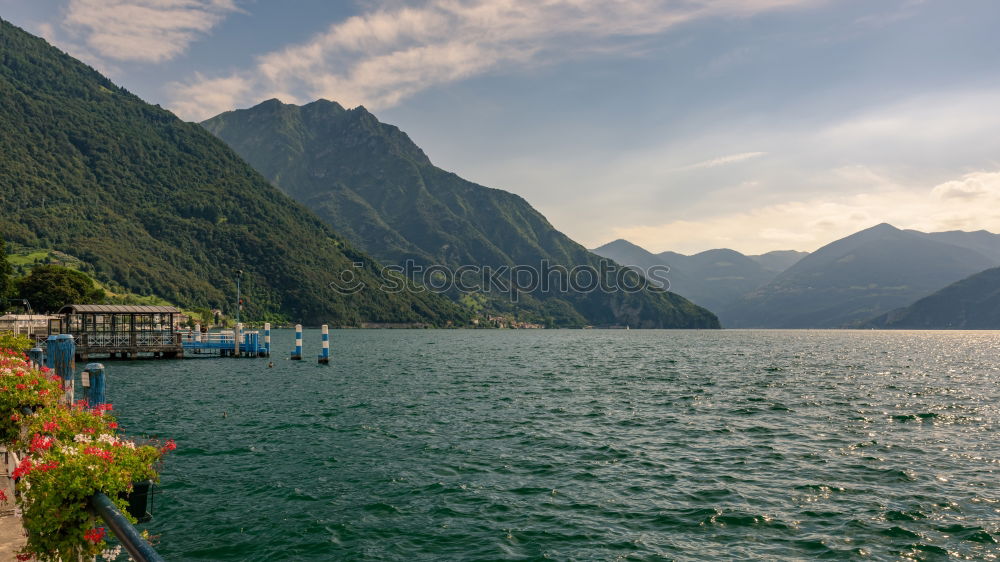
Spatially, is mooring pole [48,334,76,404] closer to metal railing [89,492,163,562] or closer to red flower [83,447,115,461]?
red flower [83,447,115,461]

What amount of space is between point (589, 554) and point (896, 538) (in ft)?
27.7

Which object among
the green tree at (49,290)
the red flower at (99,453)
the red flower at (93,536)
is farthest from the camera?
the green tree at (49,290)

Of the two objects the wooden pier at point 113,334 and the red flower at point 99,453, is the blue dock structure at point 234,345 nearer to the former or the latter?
the wooden pier at point 113,334

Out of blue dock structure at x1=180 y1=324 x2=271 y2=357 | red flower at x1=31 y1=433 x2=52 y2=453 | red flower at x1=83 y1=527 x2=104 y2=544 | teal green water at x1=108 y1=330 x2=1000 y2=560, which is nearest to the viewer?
red flower at x1=83 y1=527 x2=104 y2=544

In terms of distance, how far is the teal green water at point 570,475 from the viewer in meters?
14.9

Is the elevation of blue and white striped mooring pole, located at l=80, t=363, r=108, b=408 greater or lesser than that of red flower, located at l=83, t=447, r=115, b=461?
lesser

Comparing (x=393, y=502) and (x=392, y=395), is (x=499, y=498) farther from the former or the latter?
(x=392, y=395)

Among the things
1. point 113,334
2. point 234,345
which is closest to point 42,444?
point 113,334

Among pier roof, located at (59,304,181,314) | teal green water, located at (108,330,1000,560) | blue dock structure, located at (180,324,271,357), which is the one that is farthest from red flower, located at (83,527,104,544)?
blue dock structure, located at (180,324,271,357)

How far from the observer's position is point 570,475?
2102cm

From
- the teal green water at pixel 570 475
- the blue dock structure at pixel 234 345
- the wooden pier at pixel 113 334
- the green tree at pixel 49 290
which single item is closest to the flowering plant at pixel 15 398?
the teal green water at pixel 570 475

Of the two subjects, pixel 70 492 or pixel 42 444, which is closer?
pixel 70 492

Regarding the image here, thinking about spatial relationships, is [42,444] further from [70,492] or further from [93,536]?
[93,536]

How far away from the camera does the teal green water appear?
1493 cm
